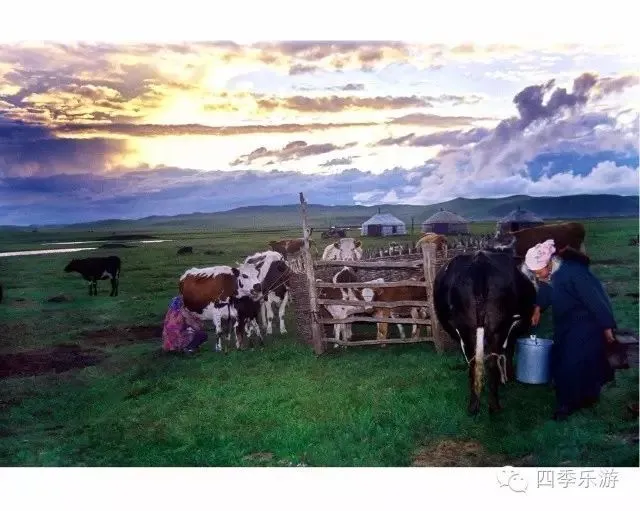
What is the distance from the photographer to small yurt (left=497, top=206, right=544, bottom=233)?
687 cm

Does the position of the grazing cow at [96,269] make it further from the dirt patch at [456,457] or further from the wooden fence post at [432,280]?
the dirt patch at [456,457]

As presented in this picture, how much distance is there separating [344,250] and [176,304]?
7.20 ft

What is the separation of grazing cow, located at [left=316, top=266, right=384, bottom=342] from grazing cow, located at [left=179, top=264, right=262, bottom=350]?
0.92 meters

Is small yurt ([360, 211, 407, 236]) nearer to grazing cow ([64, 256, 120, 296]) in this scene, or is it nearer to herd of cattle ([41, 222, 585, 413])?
herd of cattle ([41, 222, 585, 413])

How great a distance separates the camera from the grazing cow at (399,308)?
751 centimetres

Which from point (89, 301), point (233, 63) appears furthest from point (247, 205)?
point (89, 301)

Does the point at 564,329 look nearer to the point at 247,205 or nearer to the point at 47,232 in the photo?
the point at 247,205

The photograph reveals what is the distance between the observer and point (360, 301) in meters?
7.49

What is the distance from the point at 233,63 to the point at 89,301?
10.6 ft

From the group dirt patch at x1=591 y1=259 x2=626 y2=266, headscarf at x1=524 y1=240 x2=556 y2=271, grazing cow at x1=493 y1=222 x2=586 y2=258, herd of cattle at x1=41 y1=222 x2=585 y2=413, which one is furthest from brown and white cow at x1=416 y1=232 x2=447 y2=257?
dirt patch at x1=591 y1=259 x2=626 y2=266

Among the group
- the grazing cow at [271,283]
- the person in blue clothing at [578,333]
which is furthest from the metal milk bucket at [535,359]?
the grazing cow at [271,283]

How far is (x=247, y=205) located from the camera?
7.41 metres

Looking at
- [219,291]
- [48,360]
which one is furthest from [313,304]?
[48,360]

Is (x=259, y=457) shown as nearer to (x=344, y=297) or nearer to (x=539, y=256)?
(x=344, y=297)
